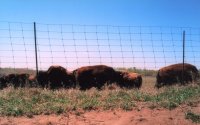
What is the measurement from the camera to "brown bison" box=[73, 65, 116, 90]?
41.8ft

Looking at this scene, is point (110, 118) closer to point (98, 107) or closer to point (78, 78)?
point (98, 107)

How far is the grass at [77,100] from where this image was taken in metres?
8.63

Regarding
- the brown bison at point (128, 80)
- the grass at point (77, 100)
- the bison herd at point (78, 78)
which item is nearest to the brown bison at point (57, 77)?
the bison herd at point (78, 78)

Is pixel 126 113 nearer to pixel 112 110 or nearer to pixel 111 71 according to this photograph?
pixel 112 110

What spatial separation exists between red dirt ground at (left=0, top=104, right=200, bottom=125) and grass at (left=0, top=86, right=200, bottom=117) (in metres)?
0.24

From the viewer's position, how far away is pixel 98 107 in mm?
8891

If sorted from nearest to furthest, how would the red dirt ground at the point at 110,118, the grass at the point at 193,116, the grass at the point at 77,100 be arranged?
the red dirt ground at the point at 110,118 → the grass at the point at 193,116 → the grass at the point at 77,100

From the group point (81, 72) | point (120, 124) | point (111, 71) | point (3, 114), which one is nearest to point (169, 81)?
point (111, 71)

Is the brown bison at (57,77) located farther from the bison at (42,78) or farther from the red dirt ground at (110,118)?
the red dirt ground at (110,118)

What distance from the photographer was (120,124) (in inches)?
317

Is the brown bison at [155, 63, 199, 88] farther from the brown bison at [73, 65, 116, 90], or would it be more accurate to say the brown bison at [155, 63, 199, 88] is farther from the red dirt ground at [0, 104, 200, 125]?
the red dirt ground at [0, 104, 200, 125]

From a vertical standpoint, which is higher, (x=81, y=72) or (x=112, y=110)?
(x=81, y=72)

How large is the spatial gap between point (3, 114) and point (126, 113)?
2658mm

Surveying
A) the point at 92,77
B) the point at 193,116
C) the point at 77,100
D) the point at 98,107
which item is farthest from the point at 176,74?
the point at 98,107
